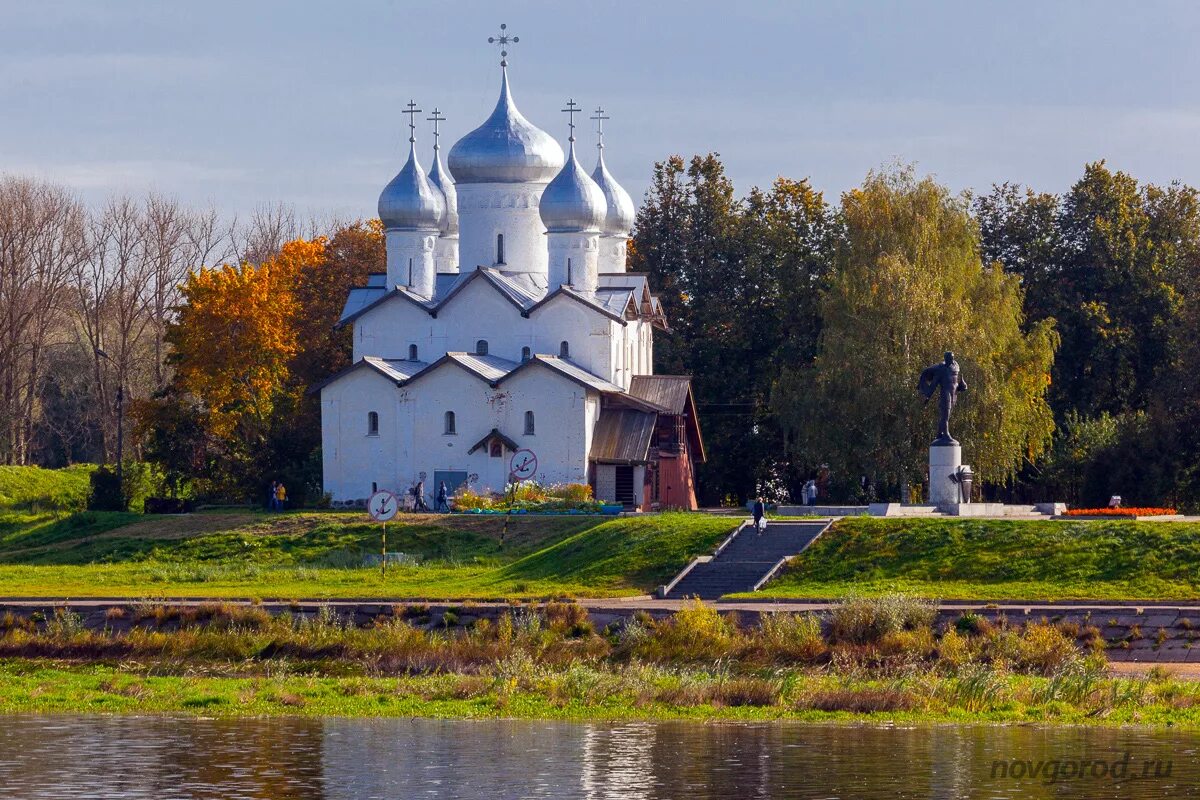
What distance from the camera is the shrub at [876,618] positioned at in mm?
28625

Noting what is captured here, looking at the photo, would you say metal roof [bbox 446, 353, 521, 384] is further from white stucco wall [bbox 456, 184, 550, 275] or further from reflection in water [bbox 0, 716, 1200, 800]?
reflection in water [bbox 0, 716, 1200, 800]

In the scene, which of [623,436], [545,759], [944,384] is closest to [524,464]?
[623,436]

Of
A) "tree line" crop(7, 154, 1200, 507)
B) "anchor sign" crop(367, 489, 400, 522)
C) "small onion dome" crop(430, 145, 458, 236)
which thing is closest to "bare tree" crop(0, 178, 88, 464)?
"tree line" crop(7, 154, 1200, 507)

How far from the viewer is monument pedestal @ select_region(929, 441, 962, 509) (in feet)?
145

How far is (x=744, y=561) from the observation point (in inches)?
1527

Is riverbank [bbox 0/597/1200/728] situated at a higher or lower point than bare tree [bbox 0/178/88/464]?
lower

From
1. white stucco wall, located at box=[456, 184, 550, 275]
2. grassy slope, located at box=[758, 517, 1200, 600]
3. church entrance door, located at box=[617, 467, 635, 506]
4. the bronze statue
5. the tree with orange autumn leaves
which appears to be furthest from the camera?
white stucco wall, located at box=[456, 184, 550, 275]

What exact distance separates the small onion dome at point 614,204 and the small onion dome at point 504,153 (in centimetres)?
278

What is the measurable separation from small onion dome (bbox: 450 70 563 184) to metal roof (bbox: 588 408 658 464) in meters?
8.51

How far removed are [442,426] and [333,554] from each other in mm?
10814

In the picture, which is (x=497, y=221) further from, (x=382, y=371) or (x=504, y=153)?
(x=382, y=371)

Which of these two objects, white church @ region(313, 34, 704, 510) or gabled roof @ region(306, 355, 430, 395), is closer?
white church @ region(313, 34, 704, 510)

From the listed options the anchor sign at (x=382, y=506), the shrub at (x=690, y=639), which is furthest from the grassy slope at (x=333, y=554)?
the shrub at (x=690, y=639)

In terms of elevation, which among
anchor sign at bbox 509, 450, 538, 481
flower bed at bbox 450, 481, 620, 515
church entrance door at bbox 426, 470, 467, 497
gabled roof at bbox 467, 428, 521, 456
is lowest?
flower bed at bbox 450, 481, 620, 515
